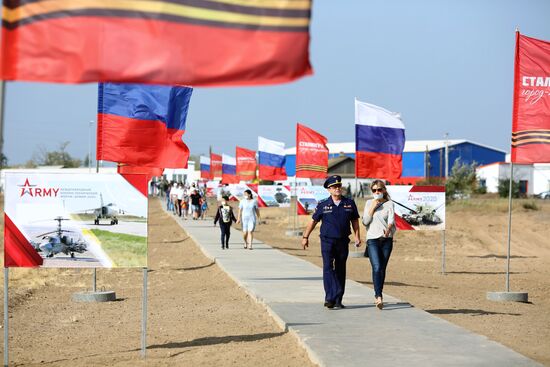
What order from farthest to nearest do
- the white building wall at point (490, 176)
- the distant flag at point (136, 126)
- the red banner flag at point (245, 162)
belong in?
the white building wall at point (490, 176)
the red banner flag at point (245, 162)
the distant flag at point (136, 126)

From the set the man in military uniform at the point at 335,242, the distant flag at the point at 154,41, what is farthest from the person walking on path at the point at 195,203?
the distant flag at the point at 154,41

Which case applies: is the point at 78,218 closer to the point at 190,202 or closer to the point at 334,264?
the point at 334,264

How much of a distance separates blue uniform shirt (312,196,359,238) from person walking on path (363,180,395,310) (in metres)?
0.28

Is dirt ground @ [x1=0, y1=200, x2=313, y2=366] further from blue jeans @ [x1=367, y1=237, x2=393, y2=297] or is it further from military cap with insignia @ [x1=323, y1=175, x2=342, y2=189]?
military cap with insignia @ [x1=323, y1=175, x2=342, y2=189]

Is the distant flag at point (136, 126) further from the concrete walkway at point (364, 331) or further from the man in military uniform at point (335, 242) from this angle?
the man in military uniform at point (335, 242)

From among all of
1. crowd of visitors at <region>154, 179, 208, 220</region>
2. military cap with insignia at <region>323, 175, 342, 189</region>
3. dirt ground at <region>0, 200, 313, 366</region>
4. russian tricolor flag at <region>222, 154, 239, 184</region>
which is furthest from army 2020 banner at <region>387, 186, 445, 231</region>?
russian tricolor flag at <region>222, 154, 239, 184</region>

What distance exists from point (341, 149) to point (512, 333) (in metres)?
129

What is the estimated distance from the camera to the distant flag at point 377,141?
80.4ft

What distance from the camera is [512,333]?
39.7ft

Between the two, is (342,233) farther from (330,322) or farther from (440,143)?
(440,143)

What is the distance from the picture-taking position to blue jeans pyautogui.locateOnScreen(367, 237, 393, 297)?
42.0 ft

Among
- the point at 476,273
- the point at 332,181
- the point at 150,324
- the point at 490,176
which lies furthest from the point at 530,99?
the point at 490,176

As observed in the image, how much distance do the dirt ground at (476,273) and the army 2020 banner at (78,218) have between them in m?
4.45

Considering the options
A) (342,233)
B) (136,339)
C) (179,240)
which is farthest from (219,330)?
(179,240)
